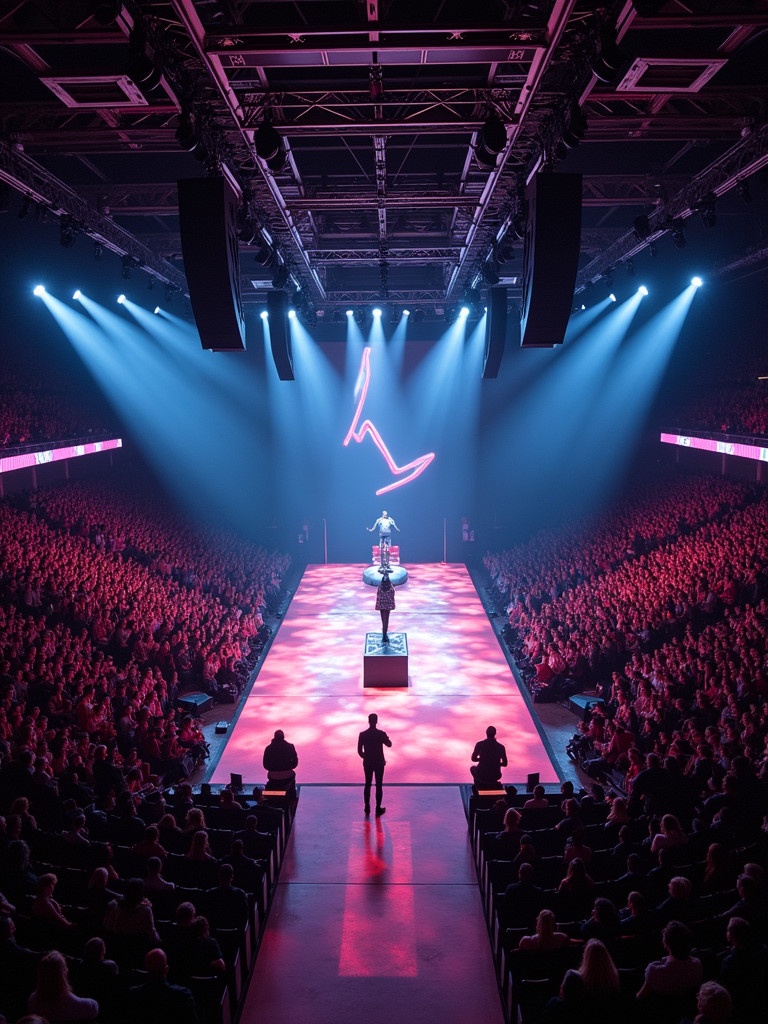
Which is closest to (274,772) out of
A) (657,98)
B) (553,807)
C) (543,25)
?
(553,807)

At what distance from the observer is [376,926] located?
24.0 ft

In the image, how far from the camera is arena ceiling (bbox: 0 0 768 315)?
6977mm

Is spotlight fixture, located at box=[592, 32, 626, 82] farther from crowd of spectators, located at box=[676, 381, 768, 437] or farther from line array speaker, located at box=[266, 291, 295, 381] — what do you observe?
crowd of spectators, located at box=[676, 381, 768, 437]

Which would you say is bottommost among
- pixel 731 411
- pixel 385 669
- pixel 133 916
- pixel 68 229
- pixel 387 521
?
pixel 385 669

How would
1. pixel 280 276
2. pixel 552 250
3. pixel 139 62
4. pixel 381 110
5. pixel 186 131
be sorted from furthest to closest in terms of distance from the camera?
pixel 280 276 < pixel 381 110 < pixel 552 250 < pixel 186 131 < pixel 139 62

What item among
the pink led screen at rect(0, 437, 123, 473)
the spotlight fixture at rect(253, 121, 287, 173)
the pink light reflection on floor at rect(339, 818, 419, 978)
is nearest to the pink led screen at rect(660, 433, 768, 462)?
the pink light reflection on floor at rect(339, 818, 419, 978)

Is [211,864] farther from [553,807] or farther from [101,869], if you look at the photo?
[553,807]

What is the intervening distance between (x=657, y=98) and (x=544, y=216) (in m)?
2.31

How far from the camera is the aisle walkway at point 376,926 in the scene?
6.22m

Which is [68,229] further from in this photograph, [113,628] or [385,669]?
[385,669]

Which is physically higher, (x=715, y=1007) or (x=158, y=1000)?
(x=715, y=1007)

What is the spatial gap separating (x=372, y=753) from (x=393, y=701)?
415 centimetres

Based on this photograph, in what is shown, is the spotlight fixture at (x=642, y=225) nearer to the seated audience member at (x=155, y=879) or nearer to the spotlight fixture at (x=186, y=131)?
the spotlight fixture at (x=186, y=131)

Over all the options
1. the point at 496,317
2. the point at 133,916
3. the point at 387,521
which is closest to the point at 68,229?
the point at 496,317
